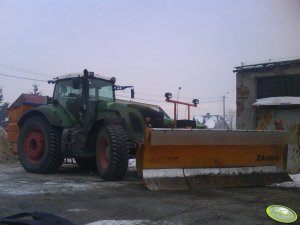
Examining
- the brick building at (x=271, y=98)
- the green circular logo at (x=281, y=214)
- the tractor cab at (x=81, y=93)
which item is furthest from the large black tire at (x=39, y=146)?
the brick building at (x=271, y=98)

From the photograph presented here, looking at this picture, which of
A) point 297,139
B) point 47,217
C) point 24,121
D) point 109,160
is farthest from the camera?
point 297,139

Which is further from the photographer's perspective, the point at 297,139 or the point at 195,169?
the point at 297,139

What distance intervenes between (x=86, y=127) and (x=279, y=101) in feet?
23.3

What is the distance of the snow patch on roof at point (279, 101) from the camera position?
1431 cm

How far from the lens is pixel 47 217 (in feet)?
9.78

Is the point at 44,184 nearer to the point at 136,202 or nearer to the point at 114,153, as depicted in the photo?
the point at 114,153

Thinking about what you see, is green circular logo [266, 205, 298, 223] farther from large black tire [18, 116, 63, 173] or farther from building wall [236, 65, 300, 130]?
building wall [236, 65, 300, 130]

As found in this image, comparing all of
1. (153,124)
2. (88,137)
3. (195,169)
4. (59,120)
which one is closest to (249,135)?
(195,169)

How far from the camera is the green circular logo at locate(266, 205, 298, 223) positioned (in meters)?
5.44

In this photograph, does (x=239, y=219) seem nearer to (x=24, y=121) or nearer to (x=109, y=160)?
(x=109, y=160)

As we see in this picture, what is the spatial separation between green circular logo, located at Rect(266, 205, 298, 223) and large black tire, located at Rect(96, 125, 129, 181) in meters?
3.53

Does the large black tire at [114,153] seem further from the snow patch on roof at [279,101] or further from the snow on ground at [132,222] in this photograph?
the snow patch on roof at [279,101]

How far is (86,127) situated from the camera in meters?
10.2

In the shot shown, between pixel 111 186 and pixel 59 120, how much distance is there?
2987 millimetres
